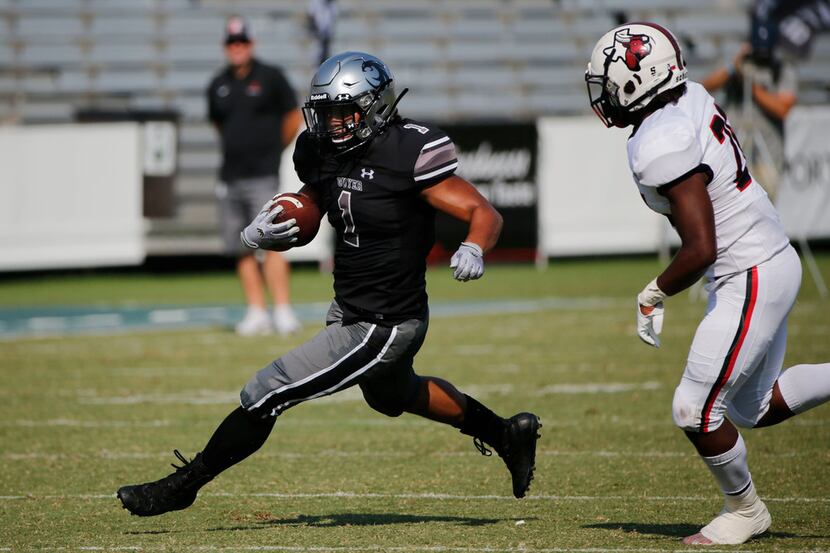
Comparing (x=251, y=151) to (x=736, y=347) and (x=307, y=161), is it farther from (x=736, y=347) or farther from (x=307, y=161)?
(x=736, y=347)

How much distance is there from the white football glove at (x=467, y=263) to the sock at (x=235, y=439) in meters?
0.83

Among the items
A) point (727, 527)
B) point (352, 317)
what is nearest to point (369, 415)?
point (352, 317)

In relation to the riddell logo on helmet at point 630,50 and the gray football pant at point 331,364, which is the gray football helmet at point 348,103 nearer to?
the gray football pant at point 331,364

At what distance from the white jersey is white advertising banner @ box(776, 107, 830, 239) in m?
8.28

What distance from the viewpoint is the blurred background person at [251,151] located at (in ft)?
32.1

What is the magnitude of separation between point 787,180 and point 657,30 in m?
9.07

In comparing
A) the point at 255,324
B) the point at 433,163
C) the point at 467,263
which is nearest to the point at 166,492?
the point at 467,263

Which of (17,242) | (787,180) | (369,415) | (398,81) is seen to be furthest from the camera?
(398,81)

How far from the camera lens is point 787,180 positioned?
41.8 feet

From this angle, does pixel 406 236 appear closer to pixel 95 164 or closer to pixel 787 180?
pixel 787 180

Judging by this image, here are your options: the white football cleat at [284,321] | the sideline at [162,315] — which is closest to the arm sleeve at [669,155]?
the white football cleat at [284,321]

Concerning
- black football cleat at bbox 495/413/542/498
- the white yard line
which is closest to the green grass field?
the white yard line

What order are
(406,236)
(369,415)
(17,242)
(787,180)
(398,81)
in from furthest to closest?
1. (398,81)
2. (17,242)
3. (787,180)
4. (369,415)
5. (406,236)

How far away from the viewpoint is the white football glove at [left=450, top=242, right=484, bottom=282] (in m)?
4.10
